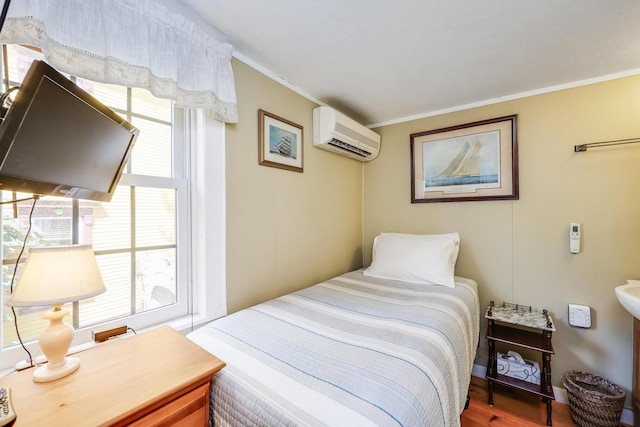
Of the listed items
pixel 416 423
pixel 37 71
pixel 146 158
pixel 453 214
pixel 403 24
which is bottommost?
pixel 416 423

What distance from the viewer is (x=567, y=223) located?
1.93m

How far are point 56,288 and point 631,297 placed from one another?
2479 millimetres

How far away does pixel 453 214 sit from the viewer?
93.3 inches

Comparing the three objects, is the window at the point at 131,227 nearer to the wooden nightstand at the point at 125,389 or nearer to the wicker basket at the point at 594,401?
the wooden nightstand at the point at 125,389

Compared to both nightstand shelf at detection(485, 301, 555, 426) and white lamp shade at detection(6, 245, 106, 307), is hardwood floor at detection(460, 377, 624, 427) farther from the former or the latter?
white lamp shade at detection(6, 245, 106, 307)

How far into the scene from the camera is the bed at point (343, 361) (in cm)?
79

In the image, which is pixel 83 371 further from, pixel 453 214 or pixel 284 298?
pixel 453 214

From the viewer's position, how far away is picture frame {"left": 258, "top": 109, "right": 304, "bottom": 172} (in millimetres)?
1757

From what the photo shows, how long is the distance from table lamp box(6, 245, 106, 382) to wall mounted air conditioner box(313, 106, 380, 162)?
1.69 m

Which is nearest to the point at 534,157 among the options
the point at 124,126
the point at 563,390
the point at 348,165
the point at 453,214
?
the point at 453,214

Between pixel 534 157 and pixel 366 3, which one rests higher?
pixel 366 3

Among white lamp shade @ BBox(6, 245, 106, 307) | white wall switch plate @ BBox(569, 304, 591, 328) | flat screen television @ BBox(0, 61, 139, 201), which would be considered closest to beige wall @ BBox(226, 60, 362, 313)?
flat screen television @ BBox(0, 61, 139, 201)

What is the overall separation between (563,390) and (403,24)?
2.67 meters

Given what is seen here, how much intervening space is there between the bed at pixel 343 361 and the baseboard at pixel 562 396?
→ 0.89 metres
